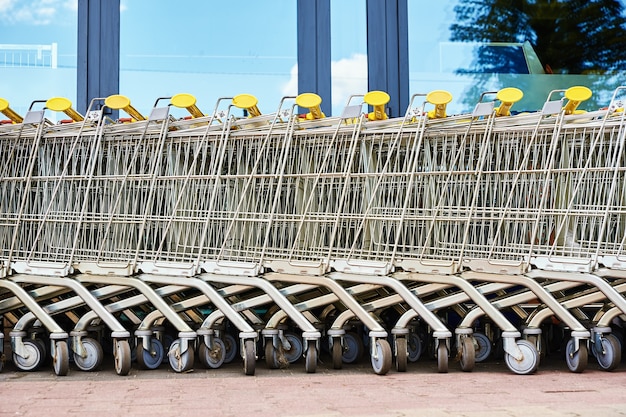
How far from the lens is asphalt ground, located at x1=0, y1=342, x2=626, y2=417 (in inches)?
185

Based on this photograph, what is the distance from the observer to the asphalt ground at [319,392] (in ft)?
15.4

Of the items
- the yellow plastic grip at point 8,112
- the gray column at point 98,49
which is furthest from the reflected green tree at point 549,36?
the yellow plastic grip at point 8,112

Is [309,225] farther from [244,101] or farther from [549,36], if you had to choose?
[549,36]

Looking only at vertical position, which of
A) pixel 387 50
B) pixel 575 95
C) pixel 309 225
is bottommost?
pixel 309 225

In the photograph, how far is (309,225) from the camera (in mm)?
6645

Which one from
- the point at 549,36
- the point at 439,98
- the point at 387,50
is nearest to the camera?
the point at 439,98

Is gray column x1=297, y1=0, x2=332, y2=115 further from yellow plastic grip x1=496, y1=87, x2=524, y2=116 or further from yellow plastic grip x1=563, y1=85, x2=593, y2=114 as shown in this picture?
yellow plastic grip x1=563, y1=85, x2=593, y2=114

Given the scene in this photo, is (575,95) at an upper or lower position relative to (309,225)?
upper

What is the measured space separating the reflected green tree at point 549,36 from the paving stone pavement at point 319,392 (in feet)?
10.8

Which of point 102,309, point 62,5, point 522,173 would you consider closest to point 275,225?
point 102,309

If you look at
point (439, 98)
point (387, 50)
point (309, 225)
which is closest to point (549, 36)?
point (387, 50)

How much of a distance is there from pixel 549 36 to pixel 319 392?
16.6 ft

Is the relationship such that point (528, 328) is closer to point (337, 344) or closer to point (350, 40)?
point (337, 344)

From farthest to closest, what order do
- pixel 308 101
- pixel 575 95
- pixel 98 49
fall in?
pixel 98 49 → pixel 308 101 → pixel 575 95
